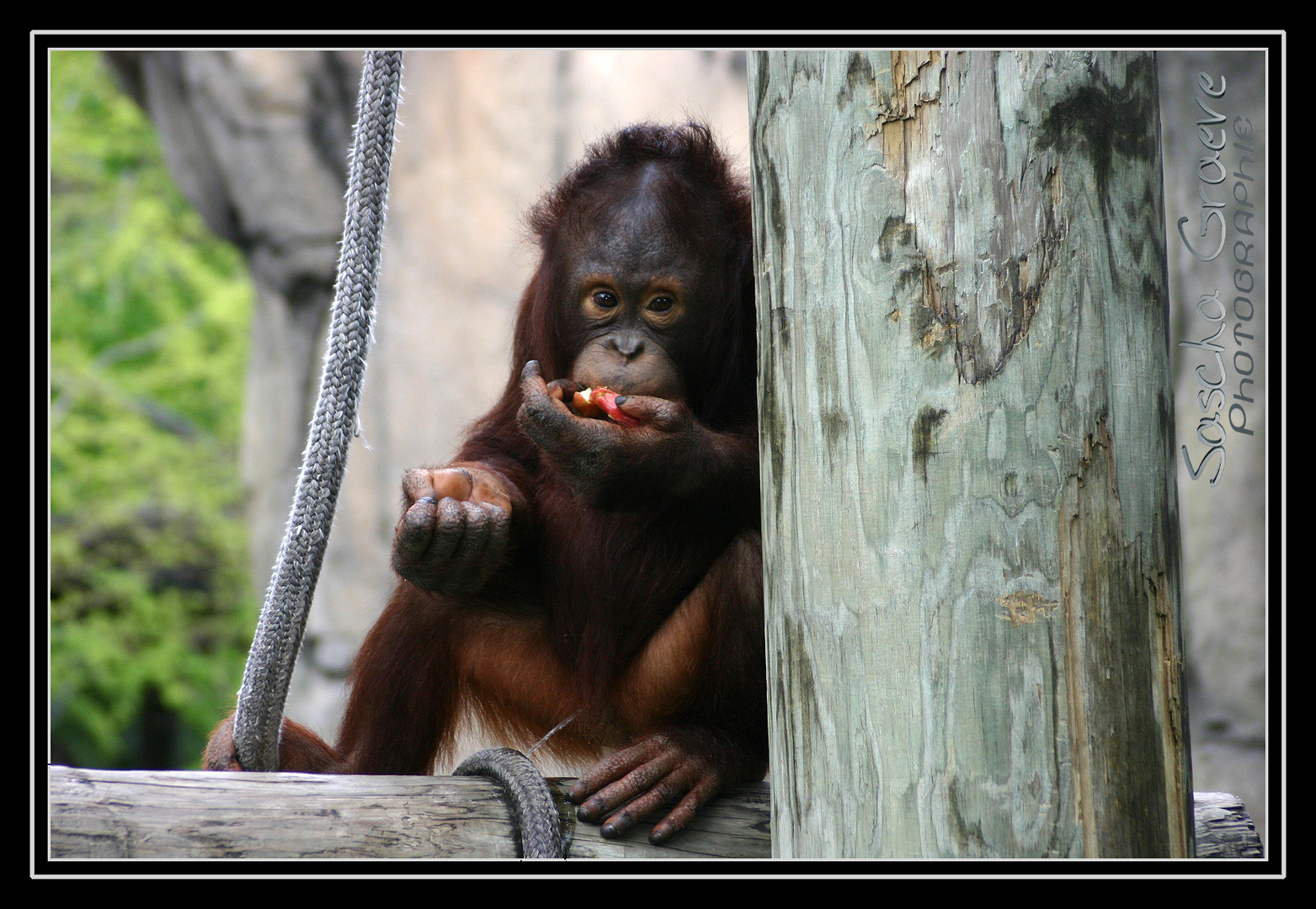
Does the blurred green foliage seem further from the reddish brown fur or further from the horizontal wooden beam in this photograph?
the horizontal wooden beam

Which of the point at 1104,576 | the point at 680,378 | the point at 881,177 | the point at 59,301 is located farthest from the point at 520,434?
the point at 59,301

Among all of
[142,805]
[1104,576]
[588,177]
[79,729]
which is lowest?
[79,729]

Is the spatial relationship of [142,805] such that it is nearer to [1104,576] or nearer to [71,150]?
[1104,576]

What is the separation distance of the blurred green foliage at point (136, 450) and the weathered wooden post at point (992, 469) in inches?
245

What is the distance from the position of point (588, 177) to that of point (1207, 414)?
128 cm

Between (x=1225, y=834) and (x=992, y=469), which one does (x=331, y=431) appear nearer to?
(x=992, y=469)

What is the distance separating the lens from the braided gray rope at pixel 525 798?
1682 mm

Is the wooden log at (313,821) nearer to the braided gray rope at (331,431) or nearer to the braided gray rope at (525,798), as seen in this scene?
the braided gray rope at (525,798)

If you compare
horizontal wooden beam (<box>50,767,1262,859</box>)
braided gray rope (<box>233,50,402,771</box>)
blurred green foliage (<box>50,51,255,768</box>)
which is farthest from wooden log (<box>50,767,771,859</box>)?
blurred green foliage (<box>50,51,255,768</box>)

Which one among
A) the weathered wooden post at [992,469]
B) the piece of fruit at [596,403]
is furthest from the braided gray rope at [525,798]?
the piece of fruit at [596,403]

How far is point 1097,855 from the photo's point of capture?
126 cm

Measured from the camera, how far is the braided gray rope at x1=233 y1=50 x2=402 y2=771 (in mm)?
1797

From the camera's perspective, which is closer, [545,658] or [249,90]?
[545,658]

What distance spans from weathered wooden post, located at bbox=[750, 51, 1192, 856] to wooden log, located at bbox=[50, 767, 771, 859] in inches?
18.6
